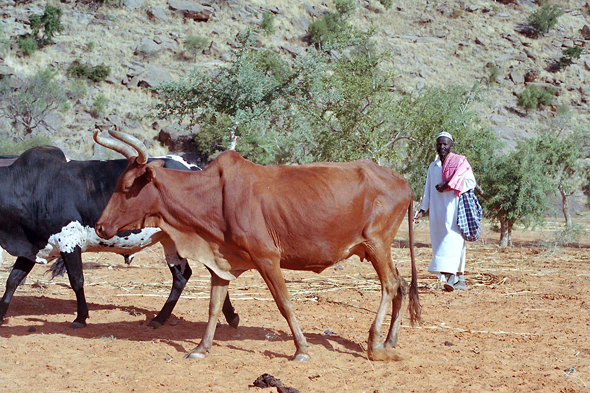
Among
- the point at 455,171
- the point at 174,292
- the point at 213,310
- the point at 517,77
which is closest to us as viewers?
the point at 213,310

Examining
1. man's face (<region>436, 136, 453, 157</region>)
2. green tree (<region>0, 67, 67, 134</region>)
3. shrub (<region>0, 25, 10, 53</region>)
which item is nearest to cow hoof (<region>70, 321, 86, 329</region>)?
man's face (<region>436, 136, 453, 157</region>)

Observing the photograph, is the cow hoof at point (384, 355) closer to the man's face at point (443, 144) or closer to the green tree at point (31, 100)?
the man's face at point (443, 144)

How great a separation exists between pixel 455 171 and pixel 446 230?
31.3 inches

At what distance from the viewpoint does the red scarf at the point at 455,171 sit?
26.3ft

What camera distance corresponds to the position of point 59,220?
21.5 feet

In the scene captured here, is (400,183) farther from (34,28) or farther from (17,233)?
(34,28)

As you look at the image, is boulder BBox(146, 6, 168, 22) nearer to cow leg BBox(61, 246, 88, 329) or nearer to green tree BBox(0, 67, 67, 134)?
green tree BBox(0, 67, 67, 134)

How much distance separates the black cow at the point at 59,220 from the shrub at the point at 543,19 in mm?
53268

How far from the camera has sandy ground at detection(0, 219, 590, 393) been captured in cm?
470

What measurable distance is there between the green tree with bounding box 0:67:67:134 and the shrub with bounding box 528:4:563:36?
39746mm

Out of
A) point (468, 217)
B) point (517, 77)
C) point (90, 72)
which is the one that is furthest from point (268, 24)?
point (468, 217)

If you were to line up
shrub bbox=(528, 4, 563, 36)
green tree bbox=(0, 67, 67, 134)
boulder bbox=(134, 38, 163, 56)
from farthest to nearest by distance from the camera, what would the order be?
shrub bbox=(528, 4, 563, 36) → boulder bbox=(134, 38, 163, 56) → green tree bbox=(0, 67, 67, 134)

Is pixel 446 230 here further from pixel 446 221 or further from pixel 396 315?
pixel 396 315

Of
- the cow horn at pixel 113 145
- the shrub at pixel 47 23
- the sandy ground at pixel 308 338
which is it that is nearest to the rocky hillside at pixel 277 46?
the shrub at pixel 47 23
